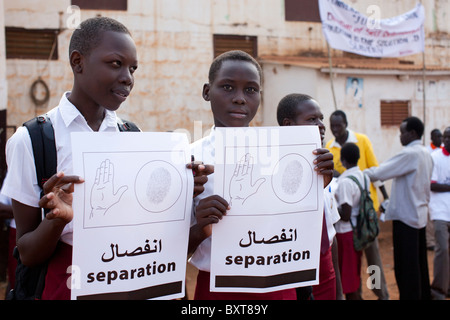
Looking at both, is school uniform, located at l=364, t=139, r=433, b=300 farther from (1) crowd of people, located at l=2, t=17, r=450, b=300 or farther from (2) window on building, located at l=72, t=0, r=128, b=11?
(2) window on building, located at l=72, t=0, r=128, b=11

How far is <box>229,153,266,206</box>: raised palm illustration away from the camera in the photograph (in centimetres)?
192

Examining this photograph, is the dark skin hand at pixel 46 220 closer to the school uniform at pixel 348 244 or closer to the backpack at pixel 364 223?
the school uniform at pixel 348 244

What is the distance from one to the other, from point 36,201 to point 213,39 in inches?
387

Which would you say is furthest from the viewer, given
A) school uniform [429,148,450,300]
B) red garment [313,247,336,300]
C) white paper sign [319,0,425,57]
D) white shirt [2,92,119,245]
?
white paper sign [319,0,425,57]

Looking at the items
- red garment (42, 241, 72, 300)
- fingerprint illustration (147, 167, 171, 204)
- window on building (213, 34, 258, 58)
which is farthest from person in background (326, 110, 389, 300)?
window on building (213, 34, 258, 58)

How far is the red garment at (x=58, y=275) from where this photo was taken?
1704mm

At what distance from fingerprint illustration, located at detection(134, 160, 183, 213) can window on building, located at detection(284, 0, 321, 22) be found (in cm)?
1053

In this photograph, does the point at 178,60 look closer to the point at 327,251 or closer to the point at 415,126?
the point at 415,126

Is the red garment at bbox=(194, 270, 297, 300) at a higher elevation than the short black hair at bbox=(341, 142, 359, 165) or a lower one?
lower

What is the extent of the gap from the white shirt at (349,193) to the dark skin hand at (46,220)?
11.4 ft

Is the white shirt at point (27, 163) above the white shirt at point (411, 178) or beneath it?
above

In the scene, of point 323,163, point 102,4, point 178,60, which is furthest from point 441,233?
point 102,4

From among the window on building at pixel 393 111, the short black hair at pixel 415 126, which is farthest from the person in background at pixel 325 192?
the window on building at pixel 393 111
